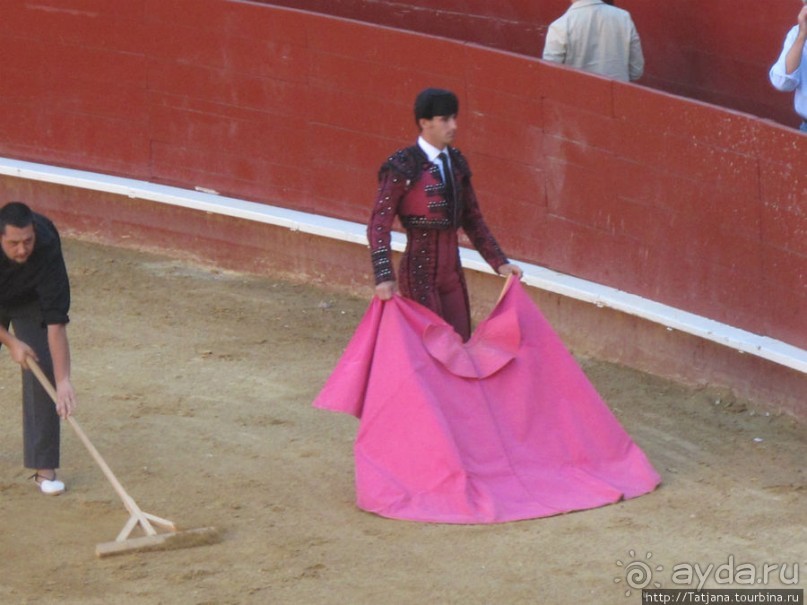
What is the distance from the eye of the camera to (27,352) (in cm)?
519

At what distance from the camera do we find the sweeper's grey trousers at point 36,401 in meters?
5.44

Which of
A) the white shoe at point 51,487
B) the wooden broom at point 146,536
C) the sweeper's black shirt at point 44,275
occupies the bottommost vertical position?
the white shoe at point 51,487

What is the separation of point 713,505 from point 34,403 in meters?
2.31

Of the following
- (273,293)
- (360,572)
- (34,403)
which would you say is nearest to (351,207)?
(273,293)

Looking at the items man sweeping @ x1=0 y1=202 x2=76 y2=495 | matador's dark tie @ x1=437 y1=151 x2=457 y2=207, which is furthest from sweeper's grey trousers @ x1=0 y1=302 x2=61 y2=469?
matador's dark tie @ x1=437 y1=151 x2=457 y2=207

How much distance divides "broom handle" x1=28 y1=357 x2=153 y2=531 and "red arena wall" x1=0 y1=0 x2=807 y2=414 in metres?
2.49

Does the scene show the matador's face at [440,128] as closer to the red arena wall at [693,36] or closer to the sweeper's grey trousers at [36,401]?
the sweeper's grey trousers at [36,401]

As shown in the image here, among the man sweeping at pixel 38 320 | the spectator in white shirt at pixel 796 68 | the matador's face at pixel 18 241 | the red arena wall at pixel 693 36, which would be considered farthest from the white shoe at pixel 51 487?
the red arena wall at pixel 693 36

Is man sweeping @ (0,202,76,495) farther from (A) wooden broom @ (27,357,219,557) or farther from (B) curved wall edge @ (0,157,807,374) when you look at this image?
(B) curved wall edge @ (0,157,807,374)

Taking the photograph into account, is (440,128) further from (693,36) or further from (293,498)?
(693,36)

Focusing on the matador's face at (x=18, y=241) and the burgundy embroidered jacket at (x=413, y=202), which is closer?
the matador's face at (x=18, y=241)

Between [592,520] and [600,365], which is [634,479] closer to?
[592,520]

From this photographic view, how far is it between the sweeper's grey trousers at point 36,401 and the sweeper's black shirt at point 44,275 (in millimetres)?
165

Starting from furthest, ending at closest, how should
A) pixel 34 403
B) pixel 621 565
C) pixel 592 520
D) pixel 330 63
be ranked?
pixel 330 63 < pixel 34 403 < pixel 592 520 < pixel 621 565
